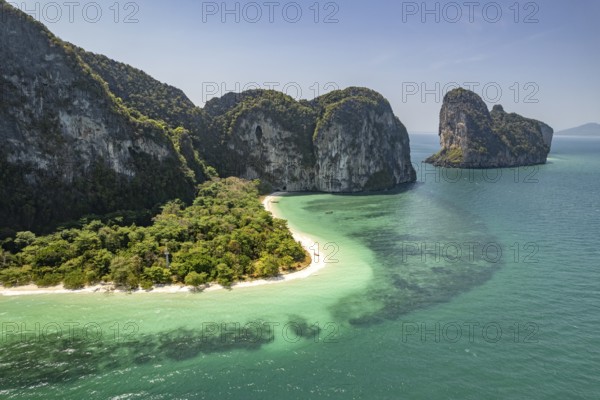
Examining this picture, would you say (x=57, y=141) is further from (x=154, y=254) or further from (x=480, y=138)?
(x=480, y=138)

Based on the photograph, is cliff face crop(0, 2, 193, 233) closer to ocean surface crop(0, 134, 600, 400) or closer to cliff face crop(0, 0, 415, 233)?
cliff face crop(0, 0, 415, 233)

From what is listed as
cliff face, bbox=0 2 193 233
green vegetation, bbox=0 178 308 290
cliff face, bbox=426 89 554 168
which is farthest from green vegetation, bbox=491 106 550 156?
cliff face, bbox=0 2 193 233

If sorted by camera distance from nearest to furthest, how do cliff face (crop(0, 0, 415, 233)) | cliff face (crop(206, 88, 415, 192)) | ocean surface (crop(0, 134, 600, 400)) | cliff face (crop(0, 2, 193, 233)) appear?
ocean surface (crop(0, 134, 600, 400)), cliff face (crop(0, 2, 193, 233)), cliff face (crop(0, 0, 415, 233)), cliff face (crop(206, 88, 415, 192))

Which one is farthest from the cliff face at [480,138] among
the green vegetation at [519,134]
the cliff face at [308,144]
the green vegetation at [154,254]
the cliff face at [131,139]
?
the green vegetation at [154,254]

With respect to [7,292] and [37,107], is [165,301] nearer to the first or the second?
[7,292]

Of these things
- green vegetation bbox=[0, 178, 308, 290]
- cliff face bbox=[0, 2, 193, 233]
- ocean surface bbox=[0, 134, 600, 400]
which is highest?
cliff face bbox=[0, 2, 193, 233]

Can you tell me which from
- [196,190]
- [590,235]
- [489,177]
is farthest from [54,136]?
[489,177]
